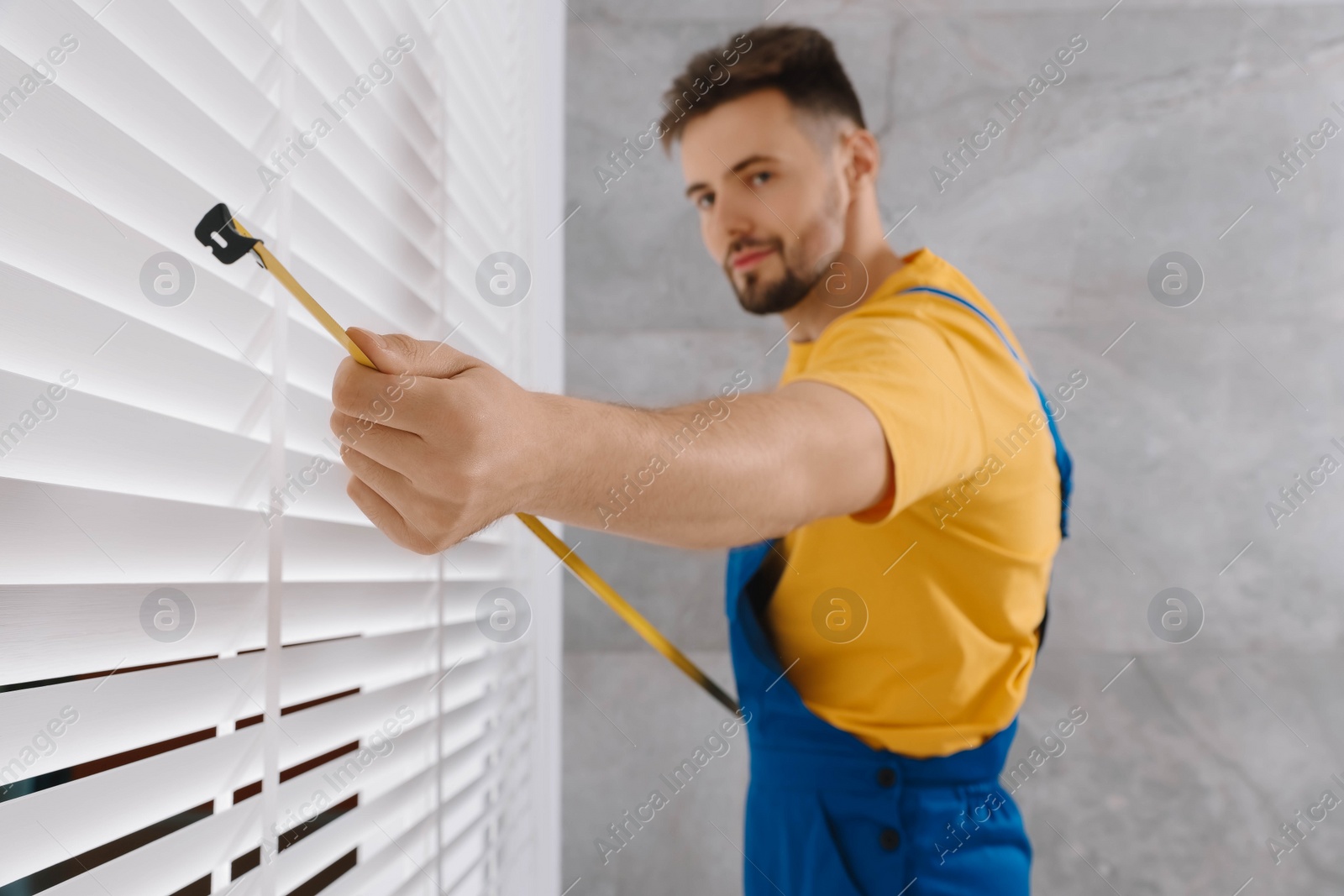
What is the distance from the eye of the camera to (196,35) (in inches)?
13.9

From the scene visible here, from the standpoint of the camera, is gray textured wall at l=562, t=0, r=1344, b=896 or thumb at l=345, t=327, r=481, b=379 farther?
gray textured wall at l=562, t=0, r=1344, b=896

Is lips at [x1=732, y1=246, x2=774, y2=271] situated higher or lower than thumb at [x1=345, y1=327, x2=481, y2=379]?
higher

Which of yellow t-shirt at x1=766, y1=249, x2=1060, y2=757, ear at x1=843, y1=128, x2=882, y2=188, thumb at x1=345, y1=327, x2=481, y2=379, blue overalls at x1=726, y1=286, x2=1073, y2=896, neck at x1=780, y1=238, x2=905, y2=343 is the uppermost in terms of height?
ear at x1=843, y1=128, x2=882, y2=188

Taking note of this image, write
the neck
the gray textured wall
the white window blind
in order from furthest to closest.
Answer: the gray textured wall → the neck → the white window blind

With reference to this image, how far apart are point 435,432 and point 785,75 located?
29.7 inches

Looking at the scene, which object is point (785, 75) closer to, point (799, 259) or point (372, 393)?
point (799, 259)

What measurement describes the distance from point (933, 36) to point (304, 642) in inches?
46.1

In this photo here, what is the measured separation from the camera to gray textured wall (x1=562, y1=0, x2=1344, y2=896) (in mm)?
1159

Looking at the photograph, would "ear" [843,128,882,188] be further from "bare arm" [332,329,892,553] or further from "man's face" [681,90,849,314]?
"bare arm" [332,329,892,553]

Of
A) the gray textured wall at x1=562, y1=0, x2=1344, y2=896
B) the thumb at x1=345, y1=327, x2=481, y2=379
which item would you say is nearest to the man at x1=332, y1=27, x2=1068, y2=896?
the thumb at x1=345, y1=327, x2=481, y2=379

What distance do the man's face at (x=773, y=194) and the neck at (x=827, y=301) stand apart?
0.02 meters

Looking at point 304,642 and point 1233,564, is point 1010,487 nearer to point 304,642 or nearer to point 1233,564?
point 304,642

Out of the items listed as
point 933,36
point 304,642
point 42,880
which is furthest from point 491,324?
point 933,36

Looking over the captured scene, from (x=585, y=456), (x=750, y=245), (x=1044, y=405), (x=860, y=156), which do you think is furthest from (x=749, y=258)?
(x=585, y=456)
